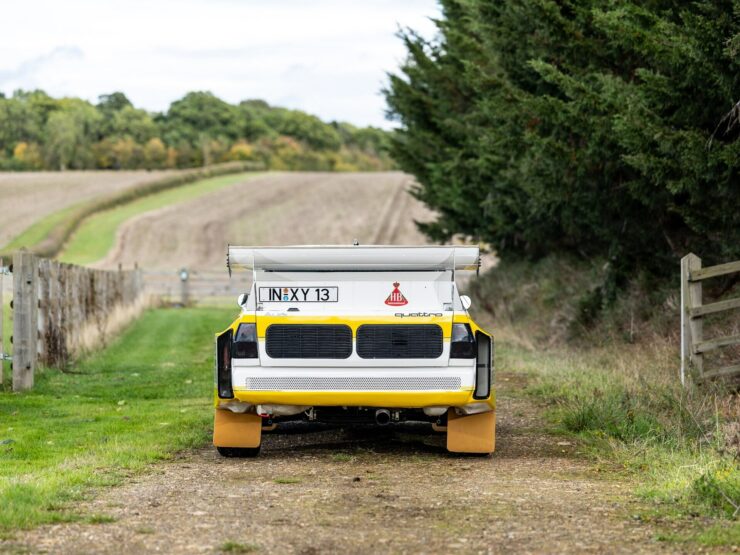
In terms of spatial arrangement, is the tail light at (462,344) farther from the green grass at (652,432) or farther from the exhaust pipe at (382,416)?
the green grass at (652,432)

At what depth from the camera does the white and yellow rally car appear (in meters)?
10.6

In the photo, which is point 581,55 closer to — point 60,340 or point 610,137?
point 610,137

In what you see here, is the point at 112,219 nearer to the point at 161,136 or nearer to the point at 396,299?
the point at 161,136

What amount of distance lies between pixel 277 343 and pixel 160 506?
2636 millimetres

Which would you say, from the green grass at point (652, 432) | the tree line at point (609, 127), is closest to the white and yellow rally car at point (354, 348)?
the green grass at point (652, 432)

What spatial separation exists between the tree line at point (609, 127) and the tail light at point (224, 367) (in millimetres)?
5824

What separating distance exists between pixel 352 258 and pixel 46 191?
79231 millimetres

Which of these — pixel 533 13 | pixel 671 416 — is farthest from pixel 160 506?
pixel 533 13

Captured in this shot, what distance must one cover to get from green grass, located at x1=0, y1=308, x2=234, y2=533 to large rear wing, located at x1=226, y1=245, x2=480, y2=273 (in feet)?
6.49

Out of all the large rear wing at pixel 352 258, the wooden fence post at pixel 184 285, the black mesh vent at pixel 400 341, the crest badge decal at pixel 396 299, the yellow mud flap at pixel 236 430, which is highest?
the large rear wing at pixel 352 258

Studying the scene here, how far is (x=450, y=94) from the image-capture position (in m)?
29.3

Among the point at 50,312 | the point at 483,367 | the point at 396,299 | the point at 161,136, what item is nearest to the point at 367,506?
the point at 483,367

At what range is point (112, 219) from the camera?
244 ft

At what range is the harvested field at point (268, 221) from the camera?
64812mm
